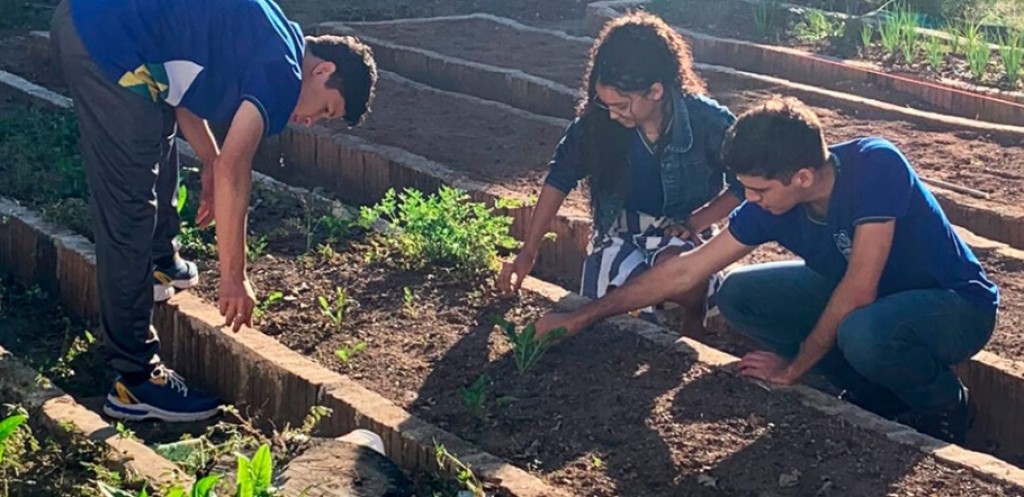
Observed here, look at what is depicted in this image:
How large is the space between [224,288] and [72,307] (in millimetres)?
1750

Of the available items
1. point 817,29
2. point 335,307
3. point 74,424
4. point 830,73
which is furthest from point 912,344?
point 817,29

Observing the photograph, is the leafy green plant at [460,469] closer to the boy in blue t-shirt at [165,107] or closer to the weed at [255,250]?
the boy in blue t-shirt at [165,107]

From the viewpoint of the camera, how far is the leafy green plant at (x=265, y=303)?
527 cm

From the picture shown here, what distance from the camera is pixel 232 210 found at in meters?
4.18

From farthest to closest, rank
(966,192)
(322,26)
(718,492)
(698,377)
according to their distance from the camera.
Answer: (322,26)
(966,192)
(698,377)
(718,492)

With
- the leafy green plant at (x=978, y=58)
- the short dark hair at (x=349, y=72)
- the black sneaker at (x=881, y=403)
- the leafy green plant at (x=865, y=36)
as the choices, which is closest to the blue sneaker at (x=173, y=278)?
the short dark hair at (x=349, y=72)

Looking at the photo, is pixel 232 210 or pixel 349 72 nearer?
pixel 232 210

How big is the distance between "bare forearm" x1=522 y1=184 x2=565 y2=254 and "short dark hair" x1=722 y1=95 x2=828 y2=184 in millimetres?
926

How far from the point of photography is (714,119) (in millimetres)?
5227

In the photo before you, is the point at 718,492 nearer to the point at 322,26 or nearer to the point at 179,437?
the point at 179,437

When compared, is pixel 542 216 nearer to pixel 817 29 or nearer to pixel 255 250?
pixel 255 250

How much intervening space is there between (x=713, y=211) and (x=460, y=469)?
1.64 m

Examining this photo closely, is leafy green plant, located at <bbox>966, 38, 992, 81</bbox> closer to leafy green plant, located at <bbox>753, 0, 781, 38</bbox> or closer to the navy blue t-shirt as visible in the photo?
leafy green plant, located at <bbox>753, 0, 781, 38</bbox>

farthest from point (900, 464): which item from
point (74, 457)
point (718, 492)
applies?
point (74, 457)
